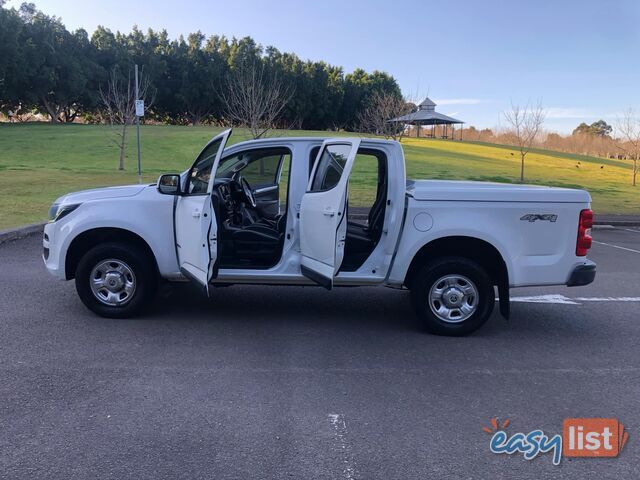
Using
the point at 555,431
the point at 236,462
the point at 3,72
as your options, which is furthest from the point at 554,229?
the point at 3,72

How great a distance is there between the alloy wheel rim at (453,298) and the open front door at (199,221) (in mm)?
2201

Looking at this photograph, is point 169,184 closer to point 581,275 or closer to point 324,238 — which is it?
point 324,238

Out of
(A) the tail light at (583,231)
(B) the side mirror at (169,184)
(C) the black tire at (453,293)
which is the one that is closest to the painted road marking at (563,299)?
(A) the tail light at (583,231)

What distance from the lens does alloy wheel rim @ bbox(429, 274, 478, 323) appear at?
5.45m

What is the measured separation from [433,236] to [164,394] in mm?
2853

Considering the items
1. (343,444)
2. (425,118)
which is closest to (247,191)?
(343,444)

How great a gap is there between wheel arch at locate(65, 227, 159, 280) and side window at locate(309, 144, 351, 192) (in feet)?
6.17

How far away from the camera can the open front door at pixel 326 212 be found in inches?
194

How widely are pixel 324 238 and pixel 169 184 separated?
1845mm

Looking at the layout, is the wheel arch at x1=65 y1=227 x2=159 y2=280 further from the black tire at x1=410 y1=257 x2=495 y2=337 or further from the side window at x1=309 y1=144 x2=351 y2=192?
the black tire at x1=410 y1=257 x2=495 y2=337

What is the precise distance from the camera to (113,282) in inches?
225

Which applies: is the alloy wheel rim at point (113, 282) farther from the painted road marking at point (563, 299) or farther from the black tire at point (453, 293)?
the painted road marking at point (563, 299)

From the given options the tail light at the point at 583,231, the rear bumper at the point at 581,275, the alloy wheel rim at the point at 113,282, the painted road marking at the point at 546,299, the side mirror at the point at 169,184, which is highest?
the side mirror at the point at 169,184

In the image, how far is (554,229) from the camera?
538cm
